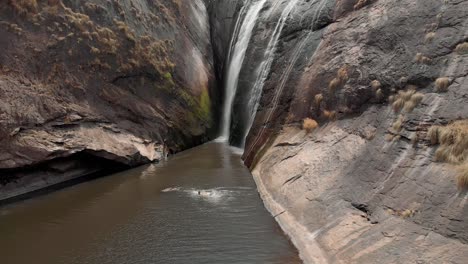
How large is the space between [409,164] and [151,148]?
Result: 1547 cm

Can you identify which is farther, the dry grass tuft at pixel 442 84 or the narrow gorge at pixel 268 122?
the dry grass tuft at pixel 442 84

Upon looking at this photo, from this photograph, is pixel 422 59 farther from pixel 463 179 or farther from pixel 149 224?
pixel 149 224

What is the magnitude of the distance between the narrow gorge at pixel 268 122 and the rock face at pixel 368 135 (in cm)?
5

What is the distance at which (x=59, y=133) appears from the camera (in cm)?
1828

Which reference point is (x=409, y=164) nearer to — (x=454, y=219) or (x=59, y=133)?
(x=454, y=219)

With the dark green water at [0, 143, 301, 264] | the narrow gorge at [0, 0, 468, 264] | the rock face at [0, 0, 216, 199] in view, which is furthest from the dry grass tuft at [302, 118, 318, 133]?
the rock face at [0, 0, 216, 199]

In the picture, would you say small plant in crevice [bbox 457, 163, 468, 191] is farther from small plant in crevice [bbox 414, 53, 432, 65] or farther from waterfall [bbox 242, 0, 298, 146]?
waterfall [bbox 242, 0, 298, 146]

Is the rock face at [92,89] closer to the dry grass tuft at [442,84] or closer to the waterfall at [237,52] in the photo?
the waterfall at [237,52]

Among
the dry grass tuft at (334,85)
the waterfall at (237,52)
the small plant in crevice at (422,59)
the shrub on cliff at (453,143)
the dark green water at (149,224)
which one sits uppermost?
the waterfall at (237,52)

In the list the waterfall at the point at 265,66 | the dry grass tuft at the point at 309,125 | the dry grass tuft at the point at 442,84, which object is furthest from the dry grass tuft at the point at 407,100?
the waterfall at the point at 265,66

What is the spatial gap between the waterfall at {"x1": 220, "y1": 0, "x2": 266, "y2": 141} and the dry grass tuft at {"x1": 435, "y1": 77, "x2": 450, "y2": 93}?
59.5ft

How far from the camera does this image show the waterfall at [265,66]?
24.2 meters

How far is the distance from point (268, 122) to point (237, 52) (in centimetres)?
1262

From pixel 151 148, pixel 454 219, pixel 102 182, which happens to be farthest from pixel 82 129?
pixel 454 219
